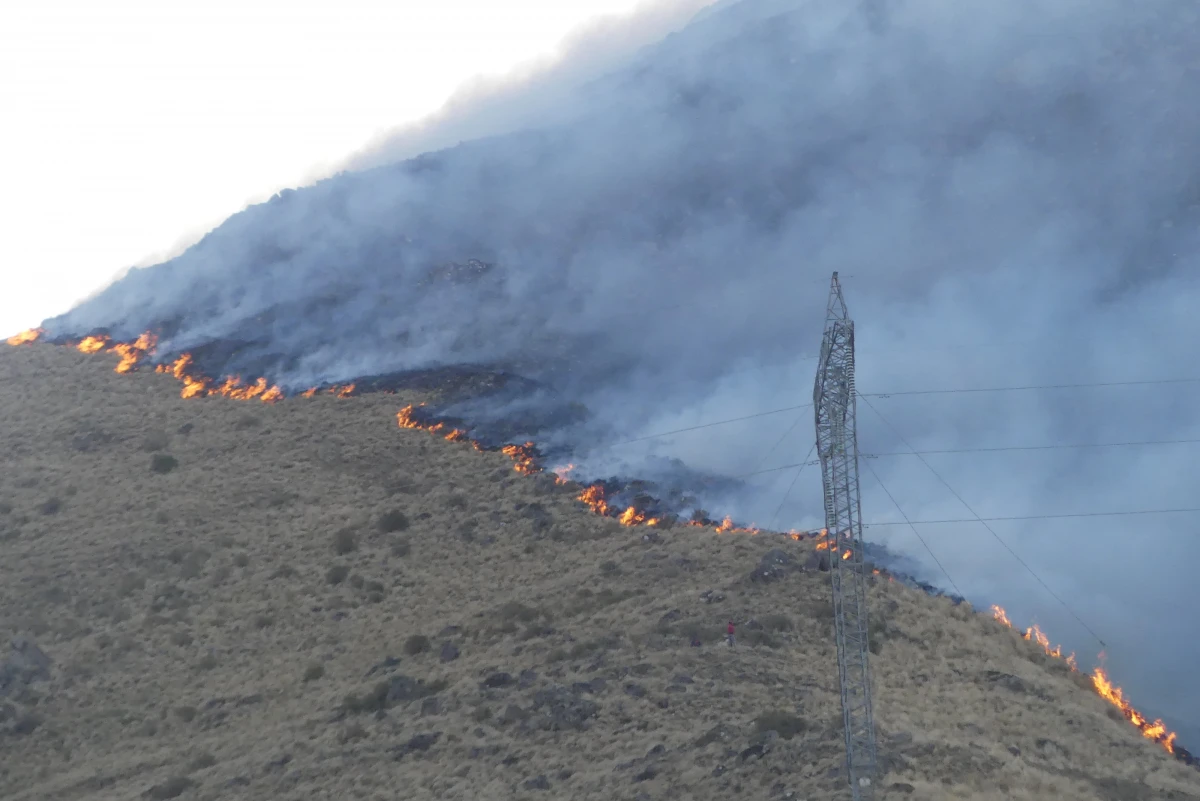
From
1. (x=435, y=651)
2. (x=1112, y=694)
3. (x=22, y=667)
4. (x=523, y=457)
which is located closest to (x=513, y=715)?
(x=435, y=651)

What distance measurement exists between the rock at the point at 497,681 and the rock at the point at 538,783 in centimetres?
1088

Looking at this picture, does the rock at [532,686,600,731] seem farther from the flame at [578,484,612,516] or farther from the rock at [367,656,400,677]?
the flame at [578,484,612,516]

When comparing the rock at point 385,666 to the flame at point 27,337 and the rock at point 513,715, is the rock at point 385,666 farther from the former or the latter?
the flame at point 27,337

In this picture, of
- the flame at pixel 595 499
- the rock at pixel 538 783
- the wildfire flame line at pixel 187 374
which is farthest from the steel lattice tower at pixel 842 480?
the wildfire flame line at pixel 187 374

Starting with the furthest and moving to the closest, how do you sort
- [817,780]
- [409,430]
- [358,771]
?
[409,430]
[358,771]
[817,780]

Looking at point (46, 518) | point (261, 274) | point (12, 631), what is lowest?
point (12, 631)

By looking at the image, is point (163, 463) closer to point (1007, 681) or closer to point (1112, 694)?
point (1007, 681)

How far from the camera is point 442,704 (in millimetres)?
65875

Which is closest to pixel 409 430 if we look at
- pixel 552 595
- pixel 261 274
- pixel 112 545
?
pixel 112 545

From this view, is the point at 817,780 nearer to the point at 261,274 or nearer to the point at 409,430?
the point at 409,430

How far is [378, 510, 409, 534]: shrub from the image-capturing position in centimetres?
9275

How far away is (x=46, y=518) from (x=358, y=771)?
4930 cm

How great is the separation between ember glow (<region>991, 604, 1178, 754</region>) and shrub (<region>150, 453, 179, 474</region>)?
234 ft

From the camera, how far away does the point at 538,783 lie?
55.9 m
